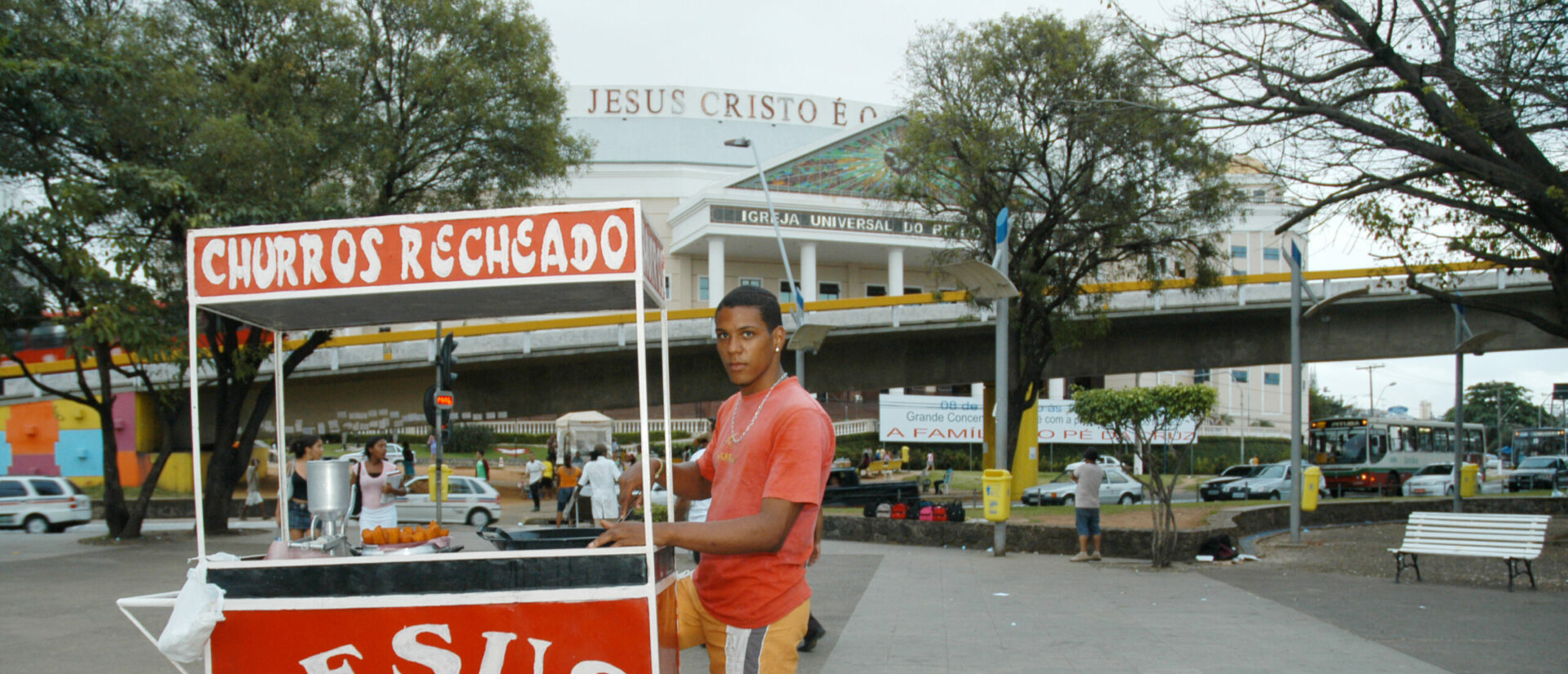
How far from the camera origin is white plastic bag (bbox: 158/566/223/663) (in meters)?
3.57

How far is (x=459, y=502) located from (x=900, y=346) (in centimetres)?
1210

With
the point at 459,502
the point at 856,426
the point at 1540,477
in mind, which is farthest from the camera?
the point at 856,426

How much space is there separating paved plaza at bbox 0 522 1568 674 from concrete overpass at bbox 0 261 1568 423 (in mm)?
12111

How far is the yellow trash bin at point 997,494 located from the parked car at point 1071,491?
13.0m

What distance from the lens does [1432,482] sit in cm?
3356

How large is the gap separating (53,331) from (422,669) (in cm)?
3024

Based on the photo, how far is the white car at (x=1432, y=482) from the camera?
33.0 metres

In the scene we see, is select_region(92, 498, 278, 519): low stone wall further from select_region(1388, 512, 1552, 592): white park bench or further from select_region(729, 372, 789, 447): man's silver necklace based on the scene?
select_region(729, 372, 789, 447): man's silver necklace

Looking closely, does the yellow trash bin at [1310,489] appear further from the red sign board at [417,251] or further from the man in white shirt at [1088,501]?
the red sign board at [417,251]

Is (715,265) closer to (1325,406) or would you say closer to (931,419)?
(931,419)

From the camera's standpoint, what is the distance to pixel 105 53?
13.9 metres

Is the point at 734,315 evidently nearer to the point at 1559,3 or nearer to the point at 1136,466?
the point at 1559,3

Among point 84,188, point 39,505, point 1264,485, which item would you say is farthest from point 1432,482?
point 39,505

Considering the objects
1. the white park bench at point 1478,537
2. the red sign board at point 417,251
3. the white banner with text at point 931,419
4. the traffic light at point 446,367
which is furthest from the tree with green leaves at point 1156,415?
the white banner with text at point 931,419
